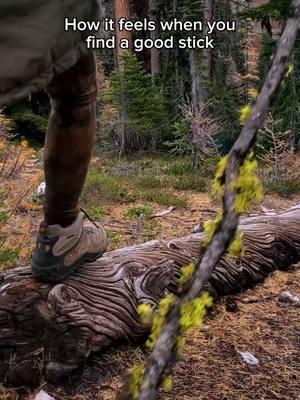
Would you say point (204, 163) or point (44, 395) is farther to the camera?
point (204, 163)

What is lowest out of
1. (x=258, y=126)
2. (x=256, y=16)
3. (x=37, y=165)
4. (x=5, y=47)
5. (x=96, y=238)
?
(x=37, y=165)

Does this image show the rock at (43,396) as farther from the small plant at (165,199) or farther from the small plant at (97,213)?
the small plant at (165,199)

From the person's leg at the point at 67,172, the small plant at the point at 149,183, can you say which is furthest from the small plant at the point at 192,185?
the person's leg at the point at 67,172

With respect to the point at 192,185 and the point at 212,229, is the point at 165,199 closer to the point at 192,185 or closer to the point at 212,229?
the point at 192,185

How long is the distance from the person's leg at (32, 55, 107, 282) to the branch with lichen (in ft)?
4.15

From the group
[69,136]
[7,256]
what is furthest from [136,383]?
[7,256]

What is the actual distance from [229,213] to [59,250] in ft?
5.92

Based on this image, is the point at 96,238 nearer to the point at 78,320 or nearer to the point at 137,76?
the point at 78,320

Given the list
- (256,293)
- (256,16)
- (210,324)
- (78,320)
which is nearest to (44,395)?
(78,320)

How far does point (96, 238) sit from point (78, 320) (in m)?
0.46

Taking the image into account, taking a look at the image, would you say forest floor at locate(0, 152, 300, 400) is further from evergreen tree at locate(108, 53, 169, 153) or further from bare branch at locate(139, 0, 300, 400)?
evergreen tree at locate(108, 53, 169, 153)

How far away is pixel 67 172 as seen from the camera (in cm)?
224

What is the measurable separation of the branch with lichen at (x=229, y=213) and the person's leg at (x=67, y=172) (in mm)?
1266

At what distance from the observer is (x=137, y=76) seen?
44.9 feet
